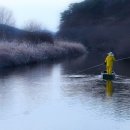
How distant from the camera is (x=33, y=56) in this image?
44.6 meters

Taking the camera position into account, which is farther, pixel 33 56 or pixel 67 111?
pixel 33 56

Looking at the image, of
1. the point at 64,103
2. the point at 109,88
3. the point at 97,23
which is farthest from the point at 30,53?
the point at 97,23

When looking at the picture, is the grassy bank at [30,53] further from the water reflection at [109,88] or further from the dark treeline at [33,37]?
the water reflection at [109,88]

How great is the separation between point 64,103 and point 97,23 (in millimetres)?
62456

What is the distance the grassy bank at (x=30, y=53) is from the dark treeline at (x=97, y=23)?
1475 cm

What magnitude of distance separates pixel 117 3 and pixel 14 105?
61.7 meters

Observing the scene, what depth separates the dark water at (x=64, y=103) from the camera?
1597 centimetres

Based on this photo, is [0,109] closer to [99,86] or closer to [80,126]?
[80,126]

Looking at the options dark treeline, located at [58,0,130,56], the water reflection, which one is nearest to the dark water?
the water reflection

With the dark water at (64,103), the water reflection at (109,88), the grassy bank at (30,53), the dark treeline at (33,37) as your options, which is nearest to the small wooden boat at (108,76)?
the water reflection at (109,88)

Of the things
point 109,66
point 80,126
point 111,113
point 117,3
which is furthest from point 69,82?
point 117,3

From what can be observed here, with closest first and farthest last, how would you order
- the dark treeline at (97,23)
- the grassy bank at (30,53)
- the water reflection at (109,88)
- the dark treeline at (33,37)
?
the water reflection at (109,88)
the grassy bank at (30,53)
the dark treeline at (33,37)
the dark treeline at (97,23)

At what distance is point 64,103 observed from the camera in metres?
19.8

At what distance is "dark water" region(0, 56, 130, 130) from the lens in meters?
16.0
